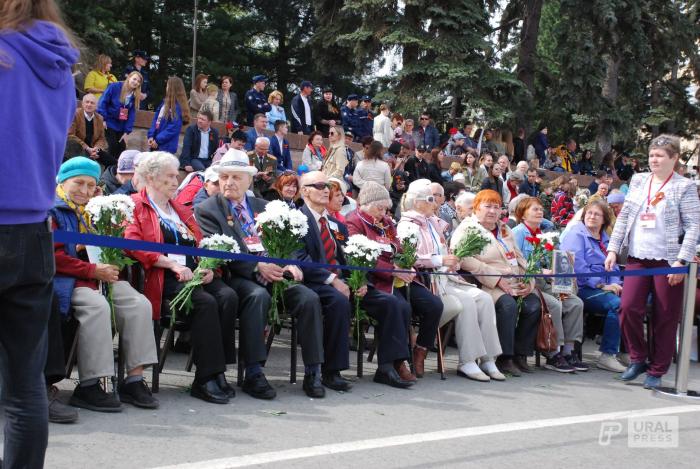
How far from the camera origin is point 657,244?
7953 millimetres

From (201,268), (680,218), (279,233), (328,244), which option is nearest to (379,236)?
(328,244)

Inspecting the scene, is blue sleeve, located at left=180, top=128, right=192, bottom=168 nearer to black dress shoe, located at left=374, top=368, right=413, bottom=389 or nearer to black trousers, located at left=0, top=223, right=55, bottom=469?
black dress shoe, located at left=374, top=368, right=413, bottom=389

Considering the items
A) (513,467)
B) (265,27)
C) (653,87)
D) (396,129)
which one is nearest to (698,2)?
(653,87)

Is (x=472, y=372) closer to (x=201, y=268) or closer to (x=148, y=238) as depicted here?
(x=201, y=268)

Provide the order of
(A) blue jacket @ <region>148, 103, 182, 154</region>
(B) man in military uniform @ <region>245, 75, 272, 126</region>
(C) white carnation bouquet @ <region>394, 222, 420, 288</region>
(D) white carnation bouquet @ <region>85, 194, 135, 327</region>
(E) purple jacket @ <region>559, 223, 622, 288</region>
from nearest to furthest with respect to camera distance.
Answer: (D) white carnation bouquet @ <region>85, 194, 135, 327</region>, (C) white carnation bouquet @ <region>394, 222, 420, 288</region>, (E) purple jacket @ <region>559, 223, 622, 288</region>, (A) blue jacket @ <region>148, 103, 182, 154</region>, (B) man in military uniform @ <region>245, 75, 272, 126</region>


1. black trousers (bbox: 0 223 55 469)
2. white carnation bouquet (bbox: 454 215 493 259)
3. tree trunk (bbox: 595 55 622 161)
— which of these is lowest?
black trousers (bbox: 0 223 55 469)

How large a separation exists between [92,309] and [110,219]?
0.64m

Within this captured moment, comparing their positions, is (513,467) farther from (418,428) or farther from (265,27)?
(265,27)

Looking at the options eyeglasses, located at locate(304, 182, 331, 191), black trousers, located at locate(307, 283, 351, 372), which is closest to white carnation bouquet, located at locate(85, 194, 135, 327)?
black trousers, located at locate(307, 283, 351, 372)

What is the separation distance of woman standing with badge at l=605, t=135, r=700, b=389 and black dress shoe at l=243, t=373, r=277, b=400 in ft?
11.5

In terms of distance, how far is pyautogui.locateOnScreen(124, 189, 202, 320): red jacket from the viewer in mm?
6312

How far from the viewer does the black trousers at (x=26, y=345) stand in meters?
3.07

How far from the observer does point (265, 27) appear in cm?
3191

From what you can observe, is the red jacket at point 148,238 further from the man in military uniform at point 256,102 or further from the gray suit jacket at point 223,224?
the man in military uniform at point 256,102
